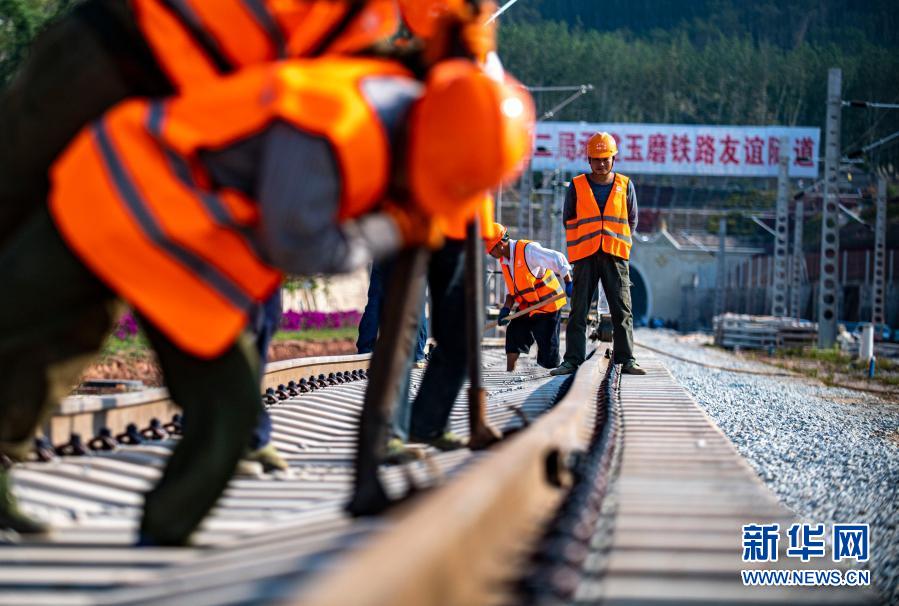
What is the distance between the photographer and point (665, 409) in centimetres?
690

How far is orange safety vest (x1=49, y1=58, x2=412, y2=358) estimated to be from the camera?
2.77 metres

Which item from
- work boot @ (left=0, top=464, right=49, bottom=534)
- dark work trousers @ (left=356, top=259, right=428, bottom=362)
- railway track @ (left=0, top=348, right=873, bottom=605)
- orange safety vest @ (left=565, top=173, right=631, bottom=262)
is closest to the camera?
railway track @ (left=0, top=348, right=873, bottom=605)

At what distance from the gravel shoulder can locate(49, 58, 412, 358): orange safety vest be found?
275cm

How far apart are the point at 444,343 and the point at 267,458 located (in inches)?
33.1

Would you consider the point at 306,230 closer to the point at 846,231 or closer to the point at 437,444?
the point at 437,444

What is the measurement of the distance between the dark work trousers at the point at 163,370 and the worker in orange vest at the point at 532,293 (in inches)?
372

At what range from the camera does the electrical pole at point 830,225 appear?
26875 millimetres

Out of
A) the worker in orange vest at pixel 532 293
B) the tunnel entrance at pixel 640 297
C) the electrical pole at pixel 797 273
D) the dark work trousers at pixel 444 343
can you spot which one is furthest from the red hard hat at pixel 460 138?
the tunnel entrance at pixel 640 297

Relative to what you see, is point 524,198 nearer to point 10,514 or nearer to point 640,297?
point 10,514

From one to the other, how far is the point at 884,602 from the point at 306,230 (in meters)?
2.71

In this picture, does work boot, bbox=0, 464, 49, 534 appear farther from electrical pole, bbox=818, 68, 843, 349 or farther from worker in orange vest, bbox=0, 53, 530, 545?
electrical pole, bbox=818, 68, 843, 349

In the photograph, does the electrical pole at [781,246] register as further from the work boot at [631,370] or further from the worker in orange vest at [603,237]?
the worker in orange vest at [603,237]

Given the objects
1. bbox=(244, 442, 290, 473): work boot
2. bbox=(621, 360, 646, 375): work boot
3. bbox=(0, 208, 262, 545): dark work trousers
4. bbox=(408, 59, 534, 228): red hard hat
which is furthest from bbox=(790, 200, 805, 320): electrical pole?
bbox=(0, 208, 262, 545): dark work trousers

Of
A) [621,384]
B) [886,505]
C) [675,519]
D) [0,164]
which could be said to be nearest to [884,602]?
[675,519]
